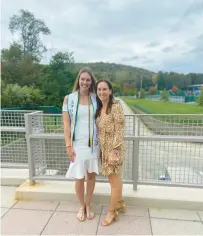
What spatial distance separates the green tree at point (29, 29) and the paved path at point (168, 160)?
23.9 meters

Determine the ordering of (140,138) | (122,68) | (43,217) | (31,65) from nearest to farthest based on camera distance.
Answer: (43,217) → (140,138) → (31,65) → (122,68)

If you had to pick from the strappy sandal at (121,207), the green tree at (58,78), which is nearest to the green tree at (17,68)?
the green tree at (58,78)

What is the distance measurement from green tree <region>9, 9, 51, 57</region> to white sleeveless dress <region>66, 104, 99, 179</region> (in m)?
23.9

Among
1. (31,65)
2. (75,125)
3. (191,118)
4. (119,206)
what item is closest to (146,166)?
(119,206)

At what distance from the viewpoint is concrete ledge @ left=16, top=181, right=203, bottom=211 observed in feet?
7.06

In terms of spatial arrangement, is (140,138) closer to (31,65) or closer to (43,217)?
(43,217)

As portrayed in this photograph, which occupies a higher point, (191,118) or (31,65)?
(31,65)

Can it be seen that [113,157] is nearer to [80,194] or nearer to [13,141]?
[80,194]

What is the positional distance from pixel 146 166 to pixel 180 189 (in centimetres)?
49

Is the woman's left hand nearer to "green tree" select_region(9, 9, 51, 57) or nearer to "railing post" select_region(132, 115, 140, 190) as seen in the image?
"railing post" select_region(132, 115, 140, 190)

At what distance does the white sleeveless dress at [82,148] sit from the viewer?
183cm

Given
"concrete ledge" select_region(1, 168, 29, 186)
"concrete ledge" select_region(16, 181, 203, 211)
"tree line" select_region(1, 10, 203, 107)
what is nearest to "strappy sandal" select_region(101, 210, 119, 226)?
"concrete ledge" select_region(16, 181, 203, 211)

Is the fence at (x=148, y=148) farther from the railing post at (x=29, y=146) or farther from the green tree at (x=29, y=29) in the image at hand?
the green tree at (x=29, y=29)

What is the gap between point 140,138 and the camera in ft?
7.13
